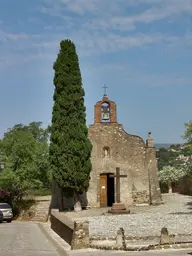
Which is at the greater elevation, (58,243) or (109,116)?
(109,116)

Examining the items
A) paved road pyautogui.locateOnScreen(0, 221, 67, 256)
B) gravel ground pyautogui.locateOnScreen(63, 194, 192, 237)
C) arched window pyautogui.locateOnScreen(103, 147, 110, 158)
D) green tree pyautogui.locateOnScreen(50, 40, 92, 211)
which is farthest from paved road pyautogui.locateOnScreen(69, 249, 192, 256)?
arched window pyautogui.locateOnScreen(103, 147, 110, 158)

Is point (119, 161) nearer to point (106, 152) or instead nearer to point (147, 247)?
point (106, 152)

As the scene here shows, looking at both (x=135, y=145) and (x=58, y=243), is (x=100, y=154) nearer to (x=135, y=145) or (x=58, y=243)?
(x=135, y=145)

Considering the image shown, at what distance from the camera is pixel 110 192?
33.8m

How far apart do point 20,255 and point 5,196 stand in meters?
26.4

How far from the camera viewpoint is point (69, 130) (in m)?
29.5

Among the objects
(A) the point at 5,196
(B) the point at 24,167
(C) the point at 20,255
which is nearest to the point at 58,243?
(C) the point at 20,255

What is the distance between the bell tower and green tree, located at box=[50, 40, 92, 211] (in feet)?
8.27

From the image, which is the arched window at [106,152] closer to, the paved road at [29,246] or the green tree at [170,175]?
the green tree at [170,175]

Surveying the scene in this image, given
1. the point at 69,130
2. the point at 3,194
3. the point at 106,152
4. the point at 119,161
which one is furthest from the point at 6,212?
the point at 119,161

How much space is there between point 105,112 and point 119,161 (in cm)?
414

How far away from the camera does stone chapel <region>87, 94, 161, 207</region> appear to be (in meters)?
32.1

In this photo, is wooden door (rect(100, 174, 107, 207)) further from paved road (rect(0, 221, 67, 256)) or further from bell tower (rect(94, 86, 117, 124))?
paved road (rect(0, 221, 67, 256))

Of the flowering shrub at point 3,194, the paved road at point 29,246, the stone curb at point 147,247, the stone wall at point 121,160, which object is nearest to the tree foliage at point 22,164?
the flowering shrub at point 3,194
